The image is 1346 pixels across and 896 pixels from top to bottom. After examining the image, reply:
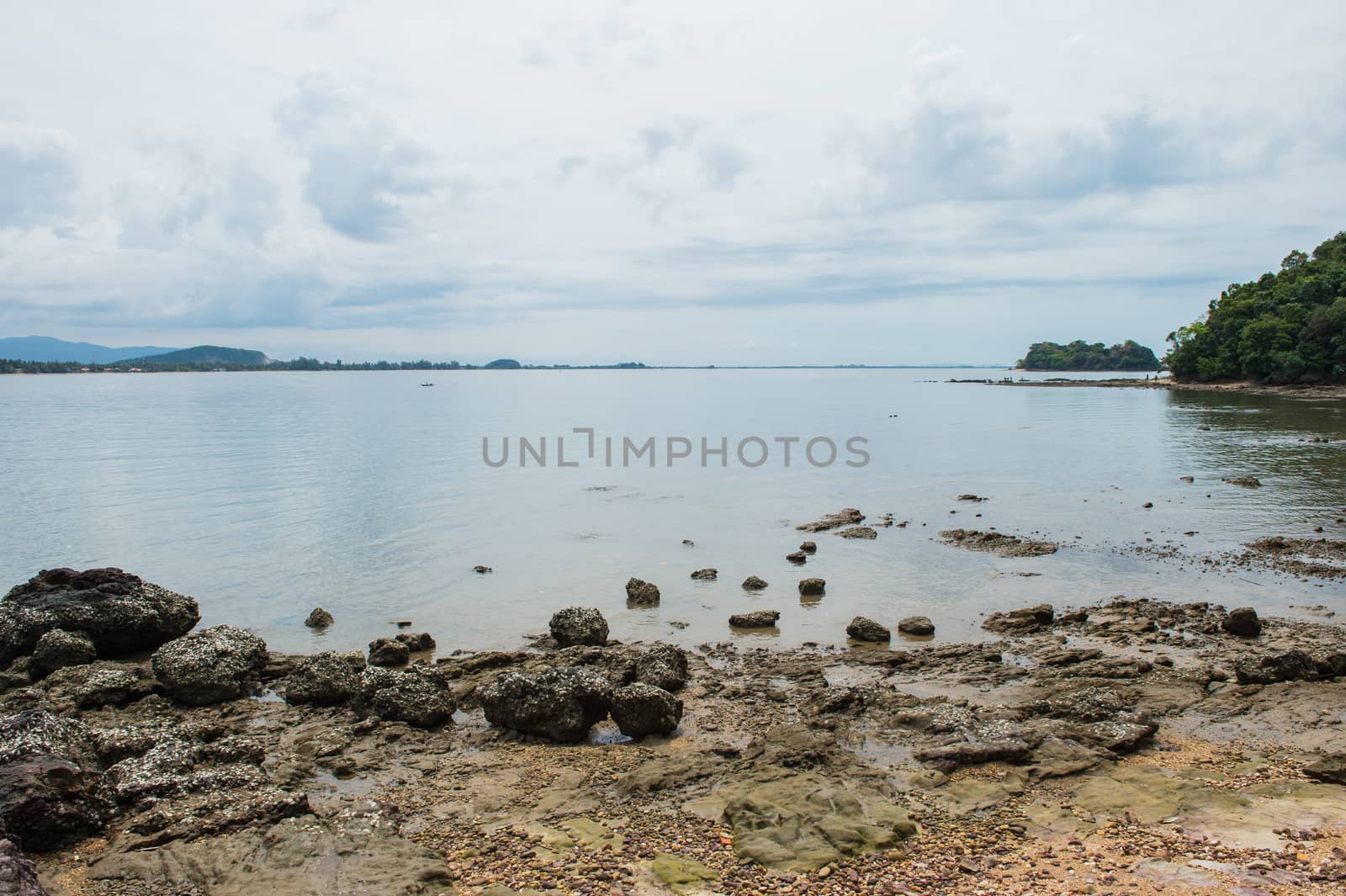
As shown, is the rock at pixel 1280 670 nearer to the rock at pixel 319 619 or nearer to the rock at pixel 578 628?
the rock at pixel 578 628

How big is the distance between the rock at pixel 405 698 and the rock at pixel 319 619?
4751 millimetres

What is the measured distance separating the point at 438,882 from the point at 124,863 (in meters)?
2.77

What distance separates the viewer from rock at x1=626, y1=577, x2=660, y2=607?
53.8 ft

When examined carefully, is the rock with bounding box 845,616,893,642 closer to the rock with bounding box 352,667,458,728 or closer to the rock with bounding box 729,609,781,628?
the rock with bounding box 729,609,781,628

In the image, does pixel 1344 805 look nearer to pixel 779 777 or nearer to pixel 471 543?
pixel 779 777

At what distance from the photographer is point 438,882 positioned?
6637mm

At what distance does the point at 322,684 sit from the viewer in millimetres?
11156

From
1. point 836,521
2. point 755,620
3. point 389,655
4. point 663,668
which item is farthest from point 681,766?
point 836,521

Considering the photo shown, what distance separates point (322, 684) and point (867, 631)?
8.25 m

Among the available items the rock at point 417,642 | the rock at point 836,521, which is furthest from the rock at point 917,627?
the rock at point 836,521

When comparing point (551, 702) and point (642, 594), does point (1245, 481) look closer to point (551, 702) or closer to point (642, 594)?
point (642, 594)

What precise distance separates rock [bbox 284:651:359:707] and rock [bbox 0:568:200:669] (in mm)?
4291

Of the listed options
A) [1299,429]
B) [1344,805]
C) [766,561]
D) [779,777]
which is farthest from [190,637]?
[1299,429]

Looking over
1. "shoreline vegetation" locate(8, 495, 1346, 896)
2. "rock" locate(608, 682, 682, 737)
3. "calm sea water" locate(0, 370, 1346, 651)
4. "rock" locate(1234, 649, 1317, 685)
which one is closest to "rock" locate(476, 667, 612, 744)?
"shoreline vegetation" locate(8, 495, 1346, 896)
